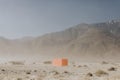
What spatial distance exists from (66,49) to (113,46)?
22505mm

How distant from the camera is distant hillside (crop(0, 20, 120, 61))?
5925 inches

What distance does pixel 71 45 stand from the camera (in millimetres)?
160250

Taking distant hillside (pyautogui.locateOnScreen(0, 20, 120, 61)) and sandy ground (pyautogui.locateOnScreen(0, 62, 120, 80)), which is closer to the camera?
sandy ground (pyautogui.locateOnScreen(0, 62, 120, 80))

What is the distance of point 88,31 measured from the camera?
182125 millimetres

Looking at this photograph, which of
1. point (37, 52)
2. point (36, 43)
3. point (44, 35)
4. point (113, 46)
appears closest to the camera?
point (113, 46)

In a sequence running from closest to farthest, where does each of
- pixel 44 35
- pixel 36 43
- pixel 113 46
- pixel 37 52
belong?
1. pixel 113 46
2. pixel 37 52
3. pixel 36 43
4. pixel 44 35

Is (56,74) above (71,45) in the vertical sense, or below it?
below

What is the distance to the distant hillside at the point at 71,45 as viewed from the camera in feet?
494

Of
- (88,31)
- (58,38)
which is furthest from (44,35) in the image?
(88,31)

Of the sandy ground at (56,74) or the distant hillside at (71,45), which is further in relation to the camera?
the distant hillside at (71,45)

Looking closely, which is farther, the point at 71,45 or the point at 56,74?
the point at 71,45

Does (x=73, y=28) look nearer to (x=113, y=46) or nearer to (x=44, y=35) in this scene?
(x=44, y=35)

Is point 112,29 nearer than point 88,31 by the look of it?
No

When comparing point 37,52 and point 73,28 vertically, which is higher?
point 73,28
